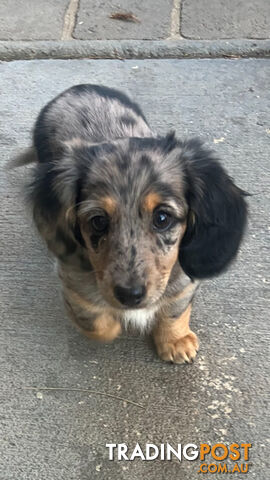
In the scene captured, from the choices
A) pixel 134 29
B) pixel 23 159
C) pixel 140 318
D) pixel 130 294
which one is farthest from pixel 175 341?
pixel 134 29

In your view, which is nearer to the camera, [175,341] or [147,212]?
[147,212]

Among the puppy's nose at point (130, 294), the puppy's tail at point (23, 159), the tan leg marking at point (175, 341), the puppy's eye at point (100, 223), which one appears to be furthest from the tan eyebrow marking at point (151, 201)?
the puppy's tail at point (23, 159)

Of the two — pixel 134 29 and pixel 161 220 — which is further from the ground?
pixel 161 220

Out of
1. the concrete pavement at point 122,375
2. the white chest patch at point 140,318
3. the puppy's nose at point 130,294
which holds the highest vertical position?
the puppy's nose at point 130,294

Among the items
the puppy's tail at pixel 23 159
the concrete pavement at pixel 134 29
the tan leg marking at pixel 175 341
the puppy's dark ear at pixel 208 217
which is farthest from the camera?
the concrete pavement at pixel 134 29

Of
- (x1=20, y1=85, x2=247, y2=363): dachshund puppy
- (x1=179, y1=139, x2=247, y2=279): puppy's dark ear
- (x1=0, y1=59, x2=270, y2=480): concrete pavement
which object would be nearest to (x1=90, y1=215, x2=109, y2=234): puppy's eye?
(x1=20, y1=85, x2=247, y2=363): dachshund puppy

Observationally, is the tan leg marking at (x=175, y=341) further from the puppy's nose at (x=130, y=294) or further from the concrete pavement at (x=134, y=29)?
the concrete pavement at (x=134, y=29)

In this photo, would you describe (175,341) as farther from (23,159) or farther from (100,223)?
(23,159)
